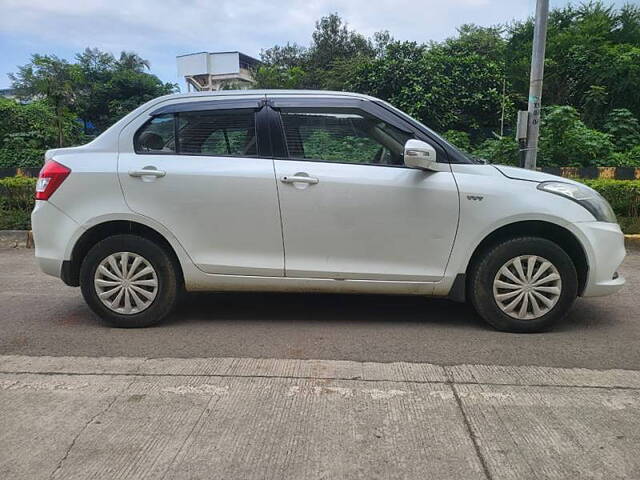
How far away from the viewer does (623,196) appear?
24.9 ft

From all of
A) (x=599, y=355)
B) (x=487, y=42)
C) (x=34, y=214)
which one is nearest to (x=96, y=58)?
(x=487, y=42)

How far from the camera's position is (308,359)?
359cm

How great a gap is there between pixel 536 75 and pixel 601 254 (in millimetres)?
4568

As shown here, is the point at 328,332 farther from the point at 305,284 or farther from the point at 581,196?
the point at 581,196

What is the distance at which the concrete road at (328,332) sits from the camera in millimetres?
3707

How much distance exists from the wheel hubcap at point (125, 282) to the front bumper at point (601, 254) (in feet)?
10.7

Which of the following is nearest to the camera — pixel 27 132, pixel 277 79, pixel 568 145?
pixel 568 145

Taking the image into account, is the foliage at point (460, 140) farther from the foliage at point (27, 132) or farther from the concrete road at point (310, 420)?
the foliage at point (27, 132)

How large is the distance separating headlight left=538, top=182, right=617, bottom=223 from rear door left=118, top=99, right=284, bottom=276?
2.06m

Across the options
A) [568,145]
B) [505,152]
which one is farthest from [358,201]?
[568,145]

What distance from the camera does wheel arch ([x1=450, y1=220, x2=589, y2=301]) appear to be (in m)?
4.01

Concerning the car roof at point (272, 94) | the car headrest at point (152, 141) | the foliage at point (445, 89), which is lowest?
the car headrest at point (152, 141)

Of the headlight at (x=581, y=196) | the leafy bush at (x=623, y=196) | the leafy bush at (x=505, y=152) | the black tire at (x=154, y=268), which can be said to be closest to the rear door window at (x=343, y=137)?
the headlight at (x=581, y=196)

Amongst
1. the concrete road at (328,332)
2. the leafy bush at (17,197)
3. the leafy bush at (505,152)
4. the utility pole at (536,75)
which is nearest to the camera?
the concrete road at (328,332)
